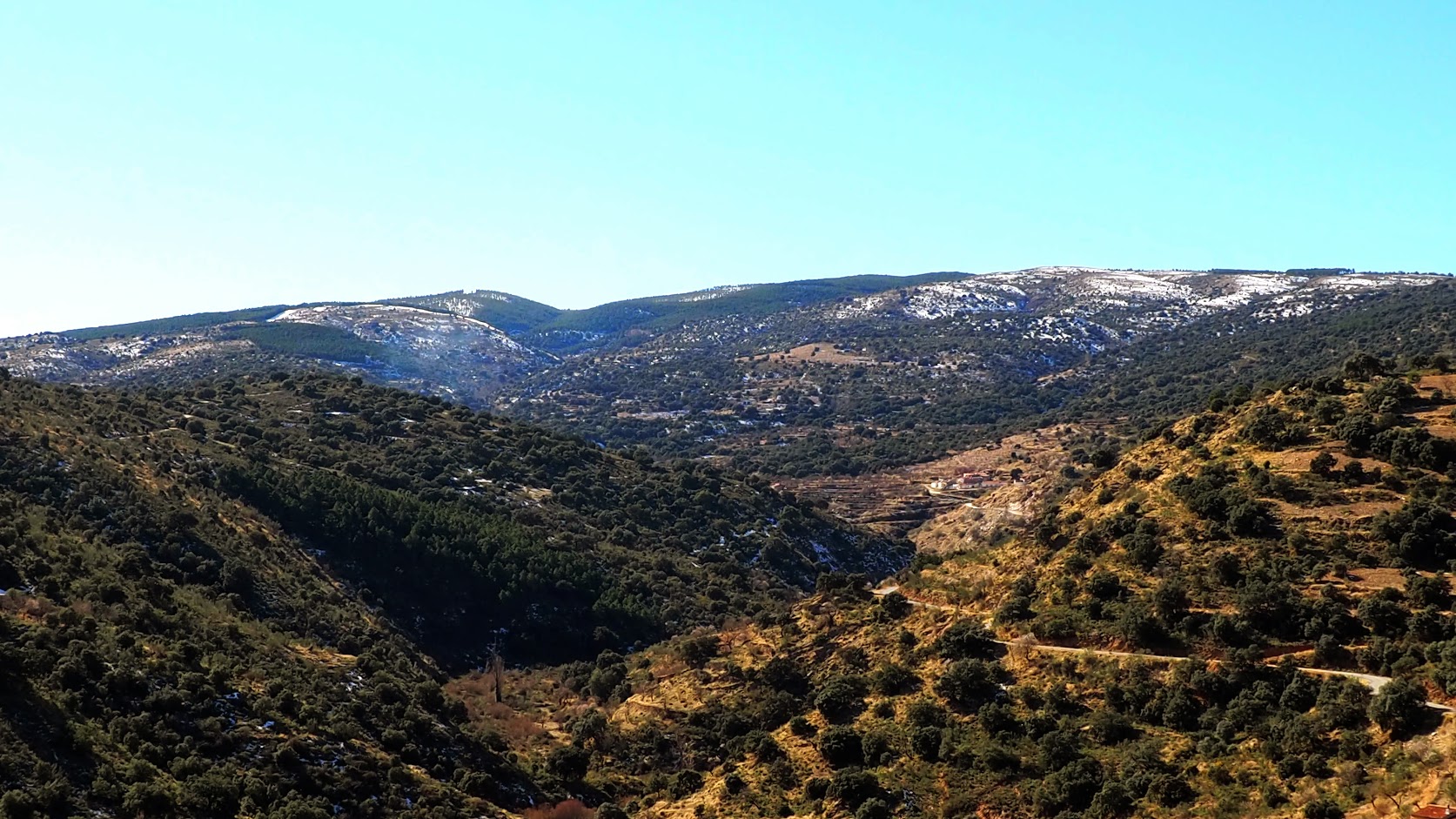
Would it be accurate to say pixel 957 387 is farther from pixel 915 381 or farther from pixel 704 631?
pixel 704 631

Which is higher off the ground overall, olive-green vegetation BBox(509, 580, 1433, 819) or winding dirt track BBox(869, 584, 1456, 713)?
winding dirt track BBox(869, 584, 1456, 713)

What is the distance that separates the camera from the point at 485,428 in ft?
350

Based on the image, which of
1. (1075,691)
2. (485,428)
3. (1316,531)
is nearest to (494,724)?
(1075,691)

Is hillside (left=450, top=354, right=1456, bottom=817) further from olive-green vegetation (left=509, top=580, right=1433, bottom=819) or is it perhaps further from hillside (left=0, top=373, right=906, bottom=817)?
hillside (left=0, top=373, right=906, bottom=817)

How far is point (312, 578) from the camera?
63781 millimetres

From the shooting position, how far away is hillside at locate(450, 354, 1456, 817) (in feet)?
108

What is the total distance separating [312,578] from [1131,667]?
145ft

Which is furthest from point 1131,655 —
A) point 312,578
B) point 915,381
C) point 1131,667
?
point 915,381

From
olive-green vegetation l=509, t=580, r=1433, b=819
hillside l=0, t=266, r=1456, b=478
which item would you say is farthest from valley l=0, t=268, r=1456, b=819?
hillside l=0, t=266, r=1456, b=478

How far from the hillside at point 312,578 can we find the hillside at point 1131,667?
750 centimetres

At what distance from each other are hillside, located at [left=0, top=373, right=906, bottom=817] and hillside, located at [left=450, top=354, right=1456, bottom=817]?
295 inches

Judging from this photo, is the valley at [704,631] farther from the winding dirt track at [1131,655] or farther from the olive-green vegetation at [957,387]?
the olive-green vegetation at [957,387]

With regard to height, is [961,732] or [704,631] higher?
[961,732]

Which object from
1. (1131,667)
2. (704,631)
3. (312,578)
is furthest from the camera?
(312,578)
